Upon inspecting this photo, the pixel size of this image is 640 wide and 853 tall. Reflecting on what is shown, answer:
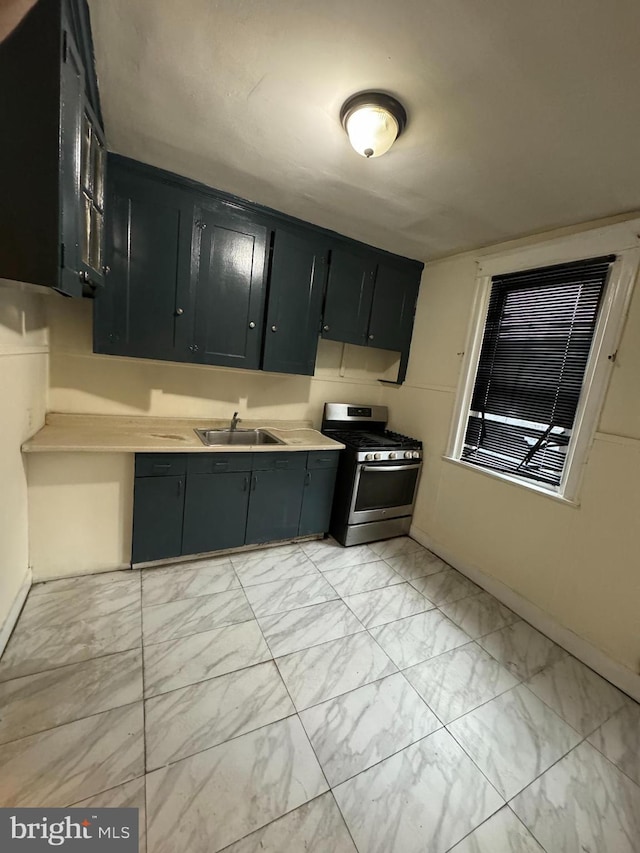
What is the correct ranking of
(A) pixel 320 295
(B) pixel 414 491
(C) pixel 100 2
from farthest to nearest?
1. (B) pixel 414 491
2. (A) pixel 320 295
3. (C) pixel 100 2

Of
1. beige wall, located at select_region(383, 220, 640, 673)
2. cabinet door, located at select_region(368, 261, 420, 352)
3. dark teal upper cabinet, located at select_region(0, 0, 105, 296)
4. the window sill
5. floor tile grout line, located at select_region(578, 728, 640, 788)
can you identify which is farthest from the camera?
cabinet door, located at select_region(368, 261, 420, 352)

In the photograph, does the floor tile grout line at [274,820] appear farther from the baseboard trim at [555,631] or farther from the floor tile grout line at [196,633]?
the baseboard trim at [555,631]

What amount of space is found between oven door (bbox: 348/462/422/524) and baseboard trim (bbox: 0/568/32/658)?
6.95 feet

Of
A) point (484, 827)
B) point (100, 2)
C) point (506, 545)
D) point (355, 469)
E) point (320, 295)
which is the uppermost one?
point (100, 2)

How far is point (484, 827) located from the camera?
1.18m

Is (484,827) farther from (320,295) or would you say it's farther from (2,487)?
(320,295)

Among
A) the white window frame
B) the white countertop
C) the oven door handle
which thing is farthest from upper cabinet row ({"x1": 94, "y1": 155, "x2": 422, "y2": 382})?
the white window frame

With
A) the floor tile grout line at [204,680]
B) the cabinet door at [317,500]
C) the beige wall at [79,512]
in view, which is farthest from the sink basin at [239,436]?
the floor tile grout line at [204,680]

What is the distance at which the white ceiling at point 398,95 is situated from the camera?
3.29ft

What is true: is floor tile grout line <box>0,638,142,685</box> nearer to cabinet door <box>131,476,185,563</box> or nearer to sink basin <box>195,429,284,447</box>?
cabinet door <box>131,476,185,563</box>

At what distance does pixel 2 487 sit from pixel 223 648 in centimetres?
131

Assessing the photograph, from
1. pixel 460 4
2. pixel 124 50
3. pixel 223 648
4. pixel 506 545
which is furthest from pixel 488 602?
pixel 124 50

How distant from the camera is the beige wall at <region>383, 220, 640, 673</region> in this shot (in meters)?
1.83

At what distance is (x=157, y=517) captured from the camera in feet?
7.28
